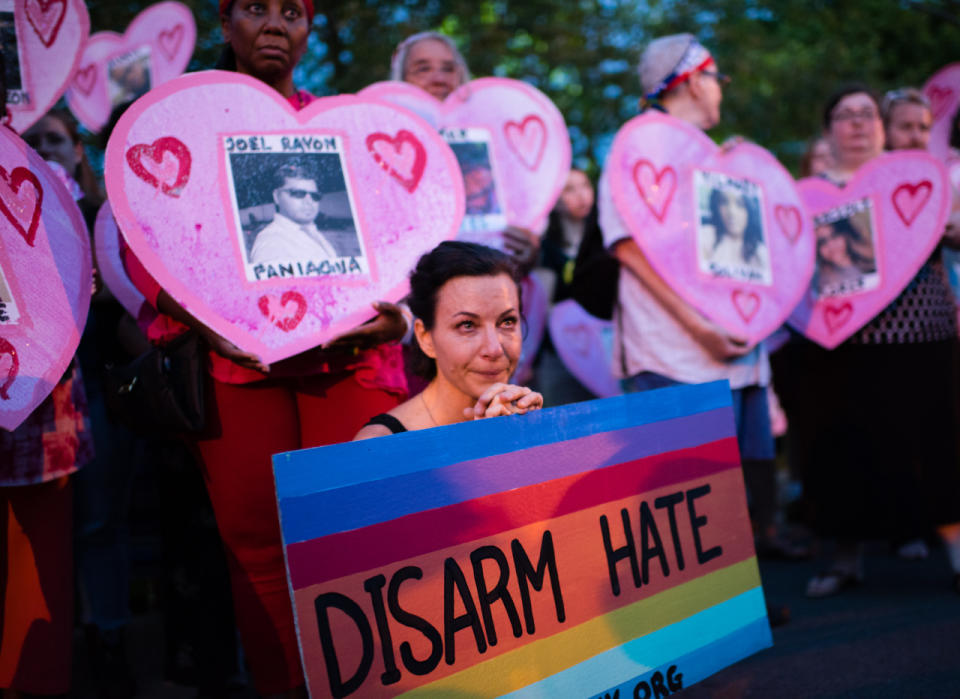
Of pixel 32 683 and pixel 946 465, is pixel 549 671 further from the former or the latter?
pixel 946 465

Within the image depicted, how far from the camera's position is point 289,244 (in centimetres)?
230

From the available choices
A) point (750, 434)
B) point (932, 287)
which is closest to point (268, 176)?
point (750, 434)

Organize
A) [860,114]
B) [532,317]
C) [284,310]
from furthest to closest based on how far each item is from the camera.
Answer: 1. [532,317]
2. [860,114]
3. [284,310]

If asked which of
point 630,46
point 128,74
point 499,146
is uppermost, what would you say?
point 630,46

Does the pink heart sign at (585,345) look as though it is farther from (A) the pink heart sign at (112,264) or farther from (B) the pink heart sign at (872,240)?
(A) the pink heart sign at (112,264)

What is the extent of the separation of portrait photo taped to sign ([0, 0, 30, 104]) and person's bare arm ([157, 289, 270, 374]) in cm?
105

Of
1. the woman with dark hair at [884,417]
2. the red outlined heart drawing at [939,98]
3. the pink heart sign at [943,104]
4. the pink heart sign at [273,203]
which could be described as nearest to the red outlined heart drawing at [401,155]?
the pink heart sign at [273,203]

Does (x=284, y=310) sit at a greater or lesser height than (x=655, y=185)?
lesser

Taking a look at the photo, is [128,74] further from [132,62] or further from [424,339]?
[424,339]

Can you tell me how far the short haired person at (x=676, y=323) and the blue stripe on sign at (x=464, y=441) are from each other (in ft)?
2.86

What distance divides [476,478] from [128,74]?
371 centimetres

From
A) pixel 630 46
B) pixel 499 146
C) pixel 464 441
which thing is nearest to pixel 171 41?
pixel 499 146

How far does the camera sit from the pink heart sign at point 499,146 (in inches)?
128

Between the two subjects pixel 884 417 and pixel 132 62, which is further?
pixel 132 62
